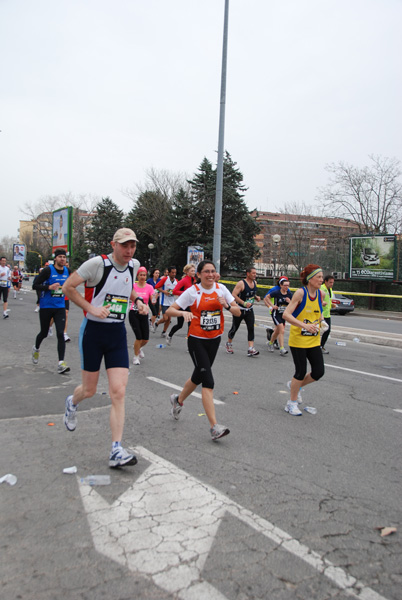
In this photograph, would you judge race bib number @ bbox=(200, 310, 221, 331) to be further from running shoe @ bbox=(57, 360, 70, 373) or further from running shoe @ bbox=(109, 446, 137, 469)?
running shoe @ bbox=(57, 360, 70, 373)

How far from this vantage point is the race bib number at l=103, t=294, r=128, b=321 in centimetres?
407

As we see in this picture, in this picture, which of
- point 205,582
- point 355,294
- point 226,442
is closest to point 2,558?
point 205,582

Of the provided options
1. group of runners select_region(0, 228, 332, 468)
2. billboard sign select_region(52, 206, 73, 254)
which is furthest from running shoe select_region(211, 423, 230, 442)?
billboard sign select_region(52, 206, 73, 254)

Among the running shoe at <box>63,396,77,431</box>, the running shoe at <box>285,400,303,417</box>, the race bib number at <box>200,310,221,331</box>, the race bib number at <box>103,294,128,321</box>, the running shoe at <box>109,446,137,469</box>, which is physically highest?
the race bib number at <box>103,294,128,321</box>

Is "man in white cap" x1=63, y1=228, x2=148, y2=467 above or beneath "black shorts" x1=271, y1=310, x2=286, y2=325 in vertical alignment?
above

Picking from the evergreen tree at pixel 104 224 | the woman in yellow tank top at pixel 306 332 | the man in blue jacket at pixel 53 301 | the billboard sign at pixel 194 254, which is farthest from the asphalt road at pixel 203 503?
the evergreen tree at pixel 104 224

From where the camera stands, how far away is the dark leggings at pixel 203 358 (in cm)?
473

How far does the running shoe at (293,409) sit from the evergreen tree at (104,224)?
6077 centimetres

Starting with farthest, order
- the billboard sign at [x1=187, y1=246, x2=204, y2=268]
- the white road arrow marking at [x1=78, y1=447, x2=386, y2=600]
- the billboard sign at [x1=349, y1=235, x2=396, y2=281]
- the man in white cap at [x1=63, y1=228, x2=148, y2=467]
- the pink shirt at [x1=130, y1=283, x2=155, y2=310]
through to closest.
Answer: the billboard sign at [x1=349, y1=235, x2=396, y2=281] < the billboard sign at [x1=187, y1=246, x2=204, y2=268] < the pink shirt at [x1=130, y1=283, x2=155, y2=310] < the man in white cap at [x1=63, y1=228, x2=148, y2=467] < the white road arrow marking at [x1=78, y1=447, x2=386, y2=600]

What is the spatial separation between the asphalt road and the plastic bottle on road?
0.09 metres

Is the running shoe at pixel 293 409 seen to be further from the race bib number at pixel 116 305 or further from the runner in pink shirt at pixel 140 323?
the runner in pink shirt at pixel 140 323

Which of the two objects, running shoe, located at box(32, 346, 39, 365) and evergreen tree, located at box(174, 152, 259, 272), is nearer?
running shoe, located at box(32, 346, 39, 365)

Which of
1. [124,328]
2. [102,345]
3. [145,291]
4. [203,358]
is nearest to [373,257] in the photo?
[145,291]

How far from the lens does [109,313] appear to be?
4.02 metres
